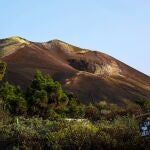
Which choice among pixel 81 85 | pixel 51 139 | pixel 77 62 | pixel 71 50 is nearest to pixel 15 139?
pixel 51 139

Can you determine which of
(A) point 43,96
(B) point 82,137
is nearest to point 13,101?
(A) point 43,96

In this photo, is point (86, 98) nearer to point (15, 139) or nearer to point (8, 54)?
point (8, 54)

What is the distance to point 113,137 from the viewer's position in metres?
13.1

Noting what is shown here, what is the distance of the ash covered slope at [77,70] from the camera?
58.9 m

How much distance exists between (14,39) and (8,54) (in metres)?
9.94

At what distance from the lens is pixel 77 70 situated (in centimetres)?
7100

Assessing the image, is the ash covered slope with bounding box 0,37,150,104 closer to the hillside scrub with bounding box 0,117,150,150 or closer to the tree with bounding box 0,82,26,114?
the tree with bounding box 0,82,26,114

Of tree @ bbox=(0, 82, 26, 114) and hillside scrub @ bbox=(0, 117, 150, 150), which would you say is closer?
hillside scrub @ bbox=(0, 117, 150, 150)

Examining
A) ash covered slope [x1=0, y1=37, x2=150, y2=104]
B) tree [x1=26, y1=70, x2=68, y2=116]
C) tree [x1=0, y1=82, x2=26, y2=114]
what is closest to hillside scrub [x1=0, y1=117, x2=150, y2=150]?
tree [x1=0, y1=82, x2=26, y2=114]

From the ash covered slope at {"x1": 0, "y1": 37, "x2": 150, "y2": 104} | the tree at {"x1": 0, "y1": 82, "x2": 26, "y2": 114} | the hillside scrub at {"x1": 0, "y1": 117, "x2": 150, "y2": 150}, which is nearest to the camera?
the hillside scrub at {"x1": 0, "y1": 117, "x2": 150, "y2": 150}

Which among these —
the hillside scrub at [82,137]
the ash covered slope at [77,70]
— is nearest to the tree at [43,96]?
the hillside scrub at [82,137]

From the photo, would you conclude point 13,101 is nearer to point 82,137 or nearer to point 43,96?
point 43,96

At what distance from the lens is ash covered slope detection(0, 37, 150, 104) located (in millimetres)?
58909

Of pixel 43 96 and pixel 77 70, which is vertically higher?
pixel 77 70
